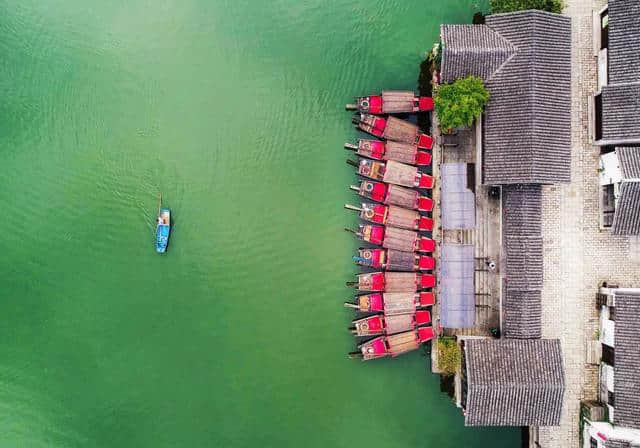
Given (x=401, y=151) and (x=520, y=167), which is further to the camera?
(x=401, y=151)

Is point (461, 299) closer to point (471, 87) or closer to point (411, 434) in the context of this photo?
point (411, 434)

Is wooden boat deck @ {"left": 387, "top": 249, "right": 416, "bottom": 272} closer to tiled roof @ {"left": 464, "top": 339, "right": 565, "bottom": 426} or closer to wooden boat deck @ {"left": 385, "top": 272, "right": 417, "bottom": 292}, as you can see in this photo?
wooden boat deck @ {"left": 385, "top": 272, "right": 417, "bottom": 292}

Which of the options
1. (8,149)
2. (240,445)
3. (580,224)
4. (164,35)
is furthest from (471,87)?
(8,149)

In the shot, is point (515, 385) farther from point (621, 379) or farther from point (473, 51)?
point (473, 51)

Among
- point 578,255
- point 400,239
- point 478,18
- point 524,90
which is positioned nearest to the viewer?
point 524,90

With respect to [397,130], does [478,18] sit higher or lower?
higher

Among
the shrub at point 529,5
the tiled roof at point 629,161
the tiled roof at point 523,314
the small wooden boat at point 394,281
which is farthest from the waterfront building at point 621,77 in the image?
the small wooden boat at point 394,281

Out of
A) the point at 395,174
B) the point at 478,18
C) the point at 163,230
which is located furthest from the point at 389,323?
the point at 478,18
